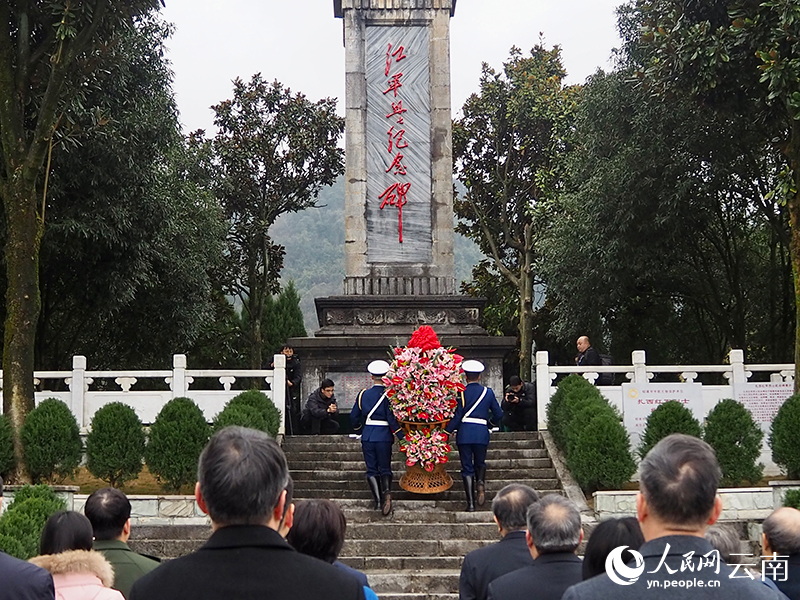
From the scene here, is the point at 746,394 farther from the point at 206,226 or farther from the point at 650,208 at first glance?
the point at 206,226

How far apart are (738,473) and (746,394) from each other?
232cm

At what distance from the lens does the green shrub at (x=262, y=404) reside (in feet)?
41.5

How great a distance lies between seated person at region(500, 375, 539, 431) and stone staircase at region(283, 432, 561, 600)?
0.69m

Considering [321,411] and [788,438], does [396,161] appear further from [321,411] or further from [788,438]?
[788,438]

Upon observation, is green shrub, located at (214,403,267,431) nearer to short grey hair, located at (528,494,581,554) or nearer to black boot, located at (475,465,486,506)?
black boot, located at (475,465,486,506)

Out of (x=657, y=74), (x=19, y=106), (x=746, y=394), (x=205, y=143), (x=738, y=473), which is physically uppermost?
(x=205, y=143)

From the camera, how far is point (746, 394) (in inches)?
528

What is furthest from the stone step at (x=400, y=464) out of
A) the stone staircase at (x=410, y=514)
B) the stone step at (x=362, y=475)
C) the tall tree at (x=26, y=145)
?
the tall tree at (x=26, y=145)

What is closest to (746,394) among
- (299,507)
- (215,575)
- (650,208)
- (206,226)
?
(650,208)

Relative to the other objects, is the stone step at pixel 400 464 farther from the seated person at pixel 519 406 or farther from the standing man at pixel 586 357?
the standing man at pixel 586 357

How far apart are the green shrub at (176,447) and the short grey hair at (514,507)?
7.13 m

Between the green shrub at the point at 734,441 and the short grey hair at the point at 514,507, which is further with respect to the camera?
the green shrub at the point at 734,441

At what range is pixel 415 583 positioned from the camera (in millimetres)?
9312

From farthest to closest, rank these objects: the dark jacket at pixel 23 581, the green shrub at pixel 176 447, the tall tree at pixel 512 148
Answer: the tall tree at pixel 512 148
the green shrub at pixel 176 447
the dark jacket at pixel 23 581
